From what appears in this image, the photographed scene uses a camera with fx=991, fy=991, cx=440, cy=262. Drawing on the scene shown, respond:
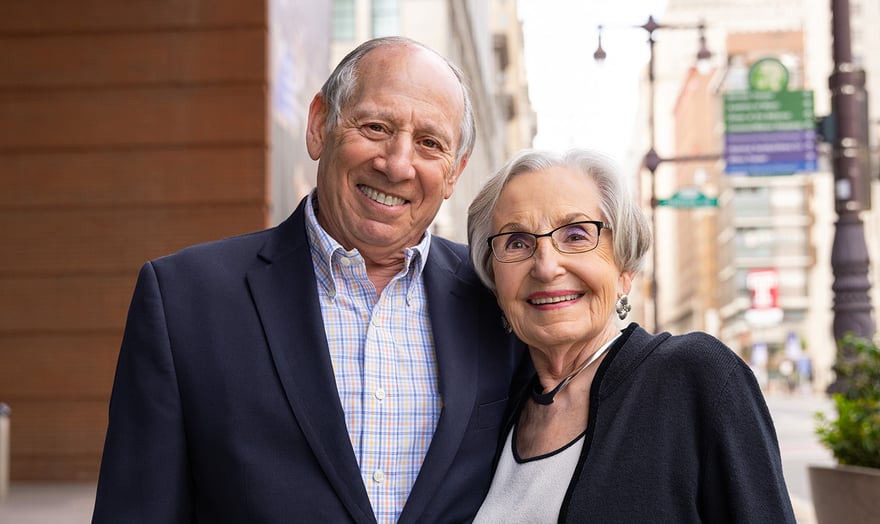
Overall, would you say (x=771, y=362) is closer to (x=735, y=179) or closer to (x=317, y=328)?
(x=735, y=179)

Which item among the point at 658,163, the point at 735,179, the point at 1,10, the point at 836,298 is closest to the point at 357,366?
the point at 836,298

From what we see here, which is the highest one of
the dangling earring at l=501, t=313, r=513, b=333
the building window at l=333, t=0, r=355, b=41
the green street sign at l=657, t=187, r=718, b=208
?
the building window at l=333, t=0, r=355, b=41

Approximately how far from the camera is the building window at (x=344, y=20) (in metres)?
22.2

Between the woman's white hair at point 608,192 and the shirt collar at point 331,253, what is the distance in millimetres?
215

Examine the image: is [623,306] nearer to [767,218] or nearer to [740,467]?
[740,467]

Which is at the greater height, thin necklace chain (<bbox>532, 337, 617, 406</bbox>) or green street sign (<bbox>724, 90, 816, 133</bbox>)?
green street sign (<bbox>724, 90, 816, 133</bbox>)

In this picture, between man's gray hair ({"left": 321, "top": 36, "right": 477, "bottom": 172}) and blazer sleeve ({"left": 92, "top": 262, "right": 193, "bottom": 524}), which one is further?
man's gray hair ({"left": 321, "top": 36, "right": 477, "bottom": 172})

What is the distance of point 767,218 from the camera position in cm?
9425

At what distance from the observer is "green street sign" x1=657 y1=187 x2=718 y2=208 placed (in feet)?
58.1

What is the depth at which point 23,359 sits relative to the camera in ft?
32.6

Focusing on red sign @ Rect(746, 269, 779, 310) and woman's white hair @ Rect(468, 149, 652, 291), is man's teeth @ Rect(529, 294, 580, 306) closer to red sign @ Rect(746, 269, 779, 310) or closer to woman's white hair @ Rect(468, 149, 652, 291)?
woman's white hair @ Rect(468, 149, 652, 291)

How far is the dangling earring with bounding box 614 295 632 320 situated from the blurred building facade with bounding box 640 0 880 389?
211 feet

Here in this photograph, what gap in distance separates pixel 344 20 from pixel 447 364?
20318 mm

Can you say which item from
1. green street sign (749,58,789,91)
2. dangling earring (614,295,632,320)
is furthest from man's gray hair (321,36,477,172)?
green street sign (749,58,789,91)
